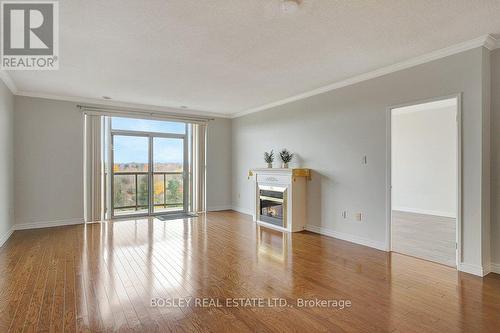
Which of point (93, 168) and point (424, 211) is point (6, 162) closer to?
point (93, 168)

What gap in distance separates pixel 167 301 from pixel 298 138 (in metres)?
3.95

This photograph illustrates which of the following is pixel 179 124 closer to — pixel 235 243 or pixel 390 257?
pixel 235 243

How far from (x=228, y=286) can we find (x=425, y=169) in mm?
6276

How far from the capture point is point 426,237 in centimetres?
465

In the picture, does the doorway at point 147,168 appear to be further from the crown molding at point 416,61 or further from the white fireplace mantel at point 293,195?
the crown molding at point 416,61

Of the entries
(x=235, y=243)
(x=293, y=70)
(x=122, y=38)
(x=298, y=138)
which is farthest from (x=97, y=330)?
(x=298, y=138)

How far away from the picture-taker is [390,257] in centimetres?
372

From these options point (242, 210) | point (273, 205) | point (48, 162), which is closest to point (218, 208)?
point (242, 210)

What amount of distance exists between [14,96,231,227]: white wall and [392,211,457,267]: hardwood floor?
617cm

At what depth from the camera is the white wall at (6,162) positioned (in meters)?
4.31

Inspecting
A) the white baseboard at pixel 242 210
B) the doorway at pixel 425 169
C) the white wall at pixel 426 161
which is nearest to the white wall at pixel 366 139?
the doorway at pixel 425 169

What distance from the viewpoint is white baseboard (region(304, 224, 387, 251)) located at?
4094 mm

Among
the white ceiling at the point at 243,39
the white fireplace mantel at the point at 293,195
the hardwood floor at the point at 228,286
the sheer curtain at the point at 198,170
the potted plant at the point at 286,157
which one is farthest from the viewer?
the sheer curtain at the point at 198,170

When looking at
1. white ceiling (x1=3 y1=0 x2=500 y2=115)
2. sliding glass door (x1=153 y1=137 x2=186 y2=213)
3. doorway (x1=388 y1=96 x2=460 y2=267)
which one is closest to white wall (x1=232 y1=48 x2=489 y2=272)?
white ceiling (x1=3 y1=0 x2=500 y2=115)
